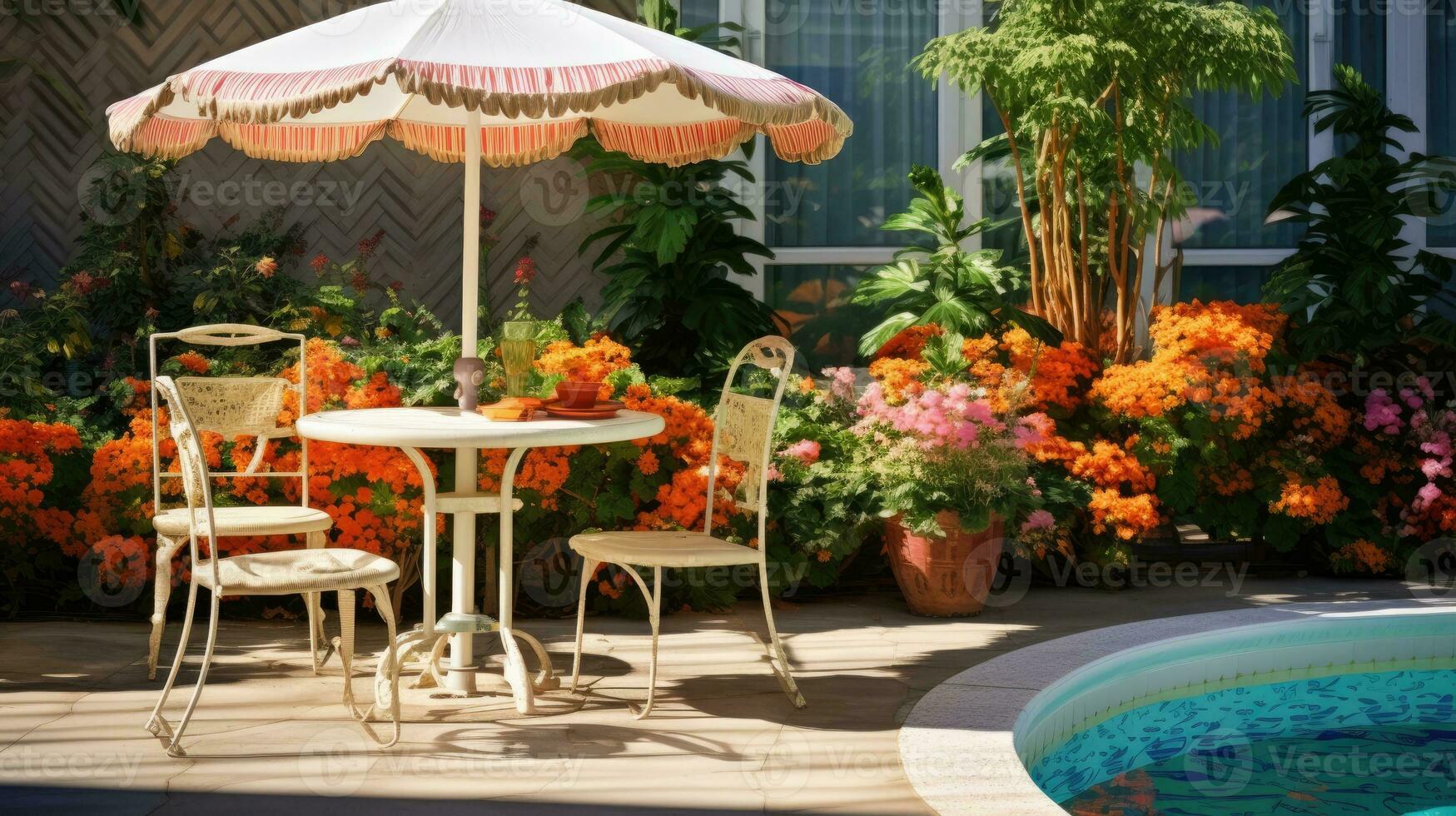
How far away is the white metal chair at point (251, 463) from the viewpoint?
4062 mm

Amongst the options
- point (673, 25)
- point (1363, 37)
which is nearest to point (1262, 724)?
point (673, 25)

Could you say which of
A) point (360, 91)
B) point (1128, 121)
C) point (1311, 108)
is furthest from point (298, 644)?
point (1311, 108)

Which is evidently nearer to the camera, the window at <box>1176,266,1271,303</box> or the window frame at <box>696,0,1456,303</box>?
the window frame at <box>696,0,1456,303</box>

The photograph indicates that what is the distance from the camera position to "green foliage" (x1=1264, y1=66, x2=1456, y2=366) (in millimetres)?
6082

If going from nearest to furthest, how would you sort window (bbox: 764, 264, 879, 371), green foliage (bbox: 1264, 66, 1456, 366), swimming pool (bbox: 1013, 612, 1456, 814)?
swimming pool (bbox: 1013, 612, 1456, 814) < green foliage (bbox: 1264, 66, 1456, 366) < window (bbox: 764, 264, 879, 371)

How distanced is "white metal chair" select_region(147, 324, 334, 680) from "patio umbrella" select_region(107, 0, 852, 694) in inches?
21.1

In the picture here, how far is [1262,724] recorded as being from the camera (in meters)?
4.40

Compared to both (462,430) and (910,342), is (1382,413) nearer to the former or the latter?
(910,342)

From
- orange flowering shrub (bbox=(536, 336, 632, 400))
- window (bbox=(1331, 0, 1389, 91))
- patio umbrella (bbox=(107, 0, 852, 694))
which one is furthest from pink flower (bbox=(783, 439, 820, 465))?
window (bbox=(1331, 0, 1389, 91))

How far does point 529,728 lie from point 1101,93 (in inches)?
149

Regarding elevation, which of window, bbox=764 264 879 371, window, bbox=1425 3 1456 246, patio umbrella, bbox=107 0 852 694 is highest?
window, bbox=1425 3 1456 246

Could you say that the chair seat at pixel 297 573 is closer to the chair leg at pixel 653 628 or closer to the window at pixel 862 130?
the chair leg at pixel 653 628

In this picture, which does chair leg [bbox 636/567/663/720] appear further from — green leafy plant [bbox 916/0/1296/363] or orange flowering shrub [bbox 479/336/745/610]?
green leafy plant [bbox 916/0/1296/363]

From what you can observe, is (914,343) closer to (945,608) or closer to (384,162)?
(945,608)
